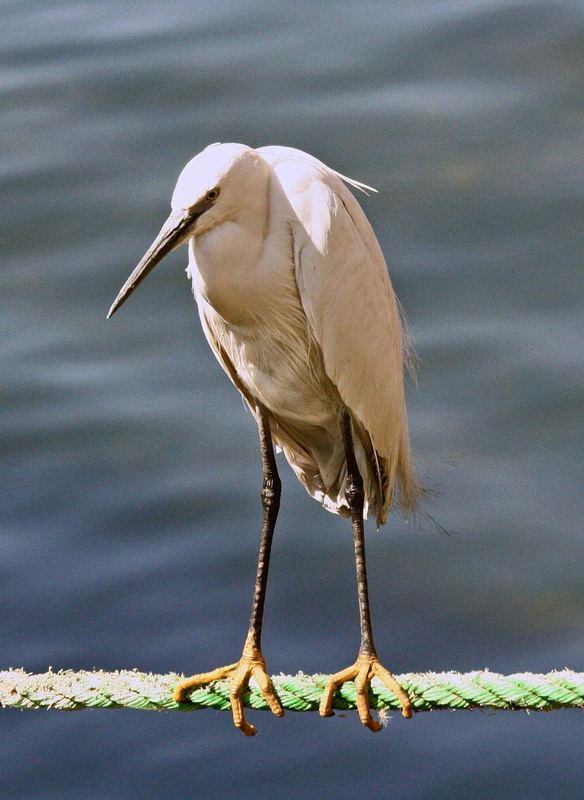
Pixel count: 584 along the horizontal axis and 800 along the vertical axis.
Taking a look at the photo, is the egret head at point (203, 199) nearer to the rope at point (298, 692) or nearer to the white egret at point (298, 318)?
the white egret at point (298, 318)

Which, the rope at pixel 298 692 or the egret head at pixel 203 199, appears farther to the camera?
the egret head at pixel 203 199

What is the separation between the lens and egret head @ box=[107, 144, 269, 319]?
225 centimetres

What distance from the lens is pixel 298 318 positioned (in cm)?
249

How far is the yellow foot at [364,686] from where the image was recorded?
2.37m

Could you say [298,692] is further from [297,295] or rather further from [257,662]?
[297,295]

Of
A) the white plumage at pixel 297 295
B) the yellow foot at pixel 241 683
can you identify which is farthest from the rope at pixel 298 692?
the white plumage at pixel 297 295

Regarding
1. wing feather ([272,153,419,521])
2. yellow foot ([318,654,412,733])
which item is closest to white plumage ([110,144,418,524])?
wing feather ([272,153,419,521])

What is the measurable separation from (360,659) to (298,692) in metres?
0.23

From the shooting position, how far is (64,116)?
6379mm

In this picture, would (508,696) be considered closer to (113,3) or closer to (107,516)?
(107,516)

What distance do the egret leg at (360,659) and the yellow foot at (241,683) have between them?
9 cm

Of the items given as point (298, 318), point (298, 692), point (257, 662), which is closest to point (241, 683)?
point (257, 662)

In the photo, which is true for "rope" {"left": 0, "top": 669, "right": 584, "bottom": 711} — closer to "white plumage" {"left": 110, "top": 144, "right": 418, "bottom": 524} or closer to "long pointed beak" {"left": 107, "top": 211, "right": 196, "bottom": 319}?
"white plumage" {"left": 110, "top": 144, "right": 418, "bottom": 524}

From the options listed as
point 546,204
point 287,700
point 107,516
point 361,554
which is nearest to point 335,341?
point 361,554
